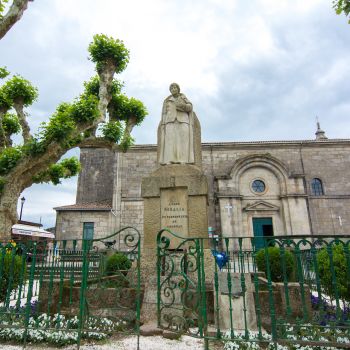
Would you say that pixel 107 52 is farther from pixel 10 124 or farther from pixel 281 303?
pixel 281 303

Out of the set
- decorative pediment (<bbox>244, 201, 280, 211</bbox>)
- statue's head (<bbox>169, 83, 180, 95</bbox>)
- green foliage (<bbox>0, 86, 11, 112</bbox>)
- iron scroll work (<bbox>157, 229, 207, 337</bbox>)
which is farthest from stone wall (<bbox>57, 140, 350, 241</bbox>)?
iron scroll work (<bbox>157, 229, 207, 337</bbox>)

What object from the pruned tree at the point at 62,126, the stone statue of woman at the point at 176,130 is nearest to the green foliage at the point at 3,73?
the pruned tree at the point at 62,126

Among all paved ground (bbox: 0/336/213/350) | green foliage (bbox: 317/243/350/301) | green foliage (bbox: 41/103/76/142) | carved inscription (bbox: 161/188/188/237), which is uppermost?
green foliage (bbox: 41/103/76/142)

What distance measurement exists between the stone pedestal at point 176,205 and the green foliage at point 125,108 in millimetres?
7894

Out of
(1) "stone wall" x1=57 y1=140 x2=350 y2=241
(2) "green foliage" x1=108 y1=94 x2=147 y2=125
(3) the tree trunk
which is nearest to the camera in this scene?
(3) the tree trunk

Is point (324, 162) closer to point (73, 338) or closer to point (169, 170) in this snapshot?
point (169, 170)

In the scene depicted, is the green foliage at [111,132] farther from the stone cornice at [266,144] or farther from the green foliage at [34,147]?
the stone cornice at [266,144]

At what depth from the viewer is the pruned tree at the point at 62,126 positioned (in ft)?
34.5

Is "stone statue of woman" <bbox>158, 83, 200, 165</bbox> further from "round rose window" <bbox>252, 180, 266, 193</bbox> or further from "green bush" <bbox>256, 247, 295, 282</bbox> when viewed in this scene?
"round rose window" <bbox>252, 180, 266, 193</bbox>

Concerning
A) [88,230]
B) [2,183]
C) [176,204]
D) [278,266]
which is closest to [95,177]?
[88,230]

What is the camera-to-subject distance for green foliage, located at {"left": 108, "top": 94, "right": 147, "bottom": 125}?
1360 centimetres

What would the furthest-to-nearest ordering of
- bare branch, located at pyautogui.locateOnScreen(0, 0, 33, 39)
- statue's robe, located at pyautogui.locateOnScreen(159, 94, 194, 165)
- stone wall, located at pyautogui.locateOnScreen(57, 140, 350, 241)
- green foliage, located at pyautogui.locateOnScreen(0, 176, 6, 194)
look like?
stone wall, located at pyautogui.locateOnScreen(57, 140, 350, 241)
green foliage, located at pyautogui.locateOnScreen(0, 176, 6, 194)
bare branch, located at pyautogui.locateOnScreen(0, 0, 33, 39)
statue's robe, located at pyautogui.locateOnScreen(159, 94, 194, 165)

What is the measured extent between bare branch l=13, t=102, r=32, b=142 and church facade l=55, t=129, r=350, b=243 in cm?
830

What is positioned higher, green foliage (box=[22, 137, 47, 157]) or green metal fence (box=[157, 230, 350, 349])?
green foliage (box=[22, 137, 47, 157])
